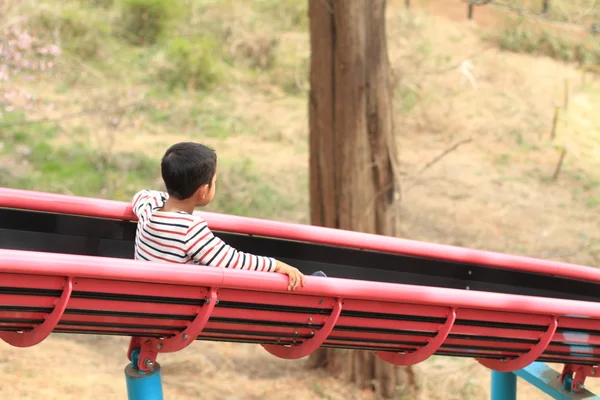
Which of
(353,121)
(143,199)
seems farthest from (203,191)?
(353,121)

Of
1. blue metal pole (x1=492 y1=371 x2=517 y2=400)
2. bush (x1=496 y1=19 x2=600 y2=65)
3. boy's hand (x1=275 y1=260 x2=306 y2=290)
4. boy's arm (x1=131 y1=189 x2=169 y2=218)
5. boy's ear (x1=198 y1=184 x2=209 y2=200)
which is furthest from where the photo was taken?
bush (x1=496 y1=19 x2=600 y2=65)

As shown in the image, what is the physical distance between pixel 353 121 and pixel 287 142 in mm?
4688

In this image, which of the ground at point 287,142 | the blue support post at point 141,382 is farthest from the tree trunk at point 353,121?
the blue support post at point 141,382

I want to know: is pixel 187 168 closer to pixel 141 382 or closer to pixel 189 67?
pixel 141 382

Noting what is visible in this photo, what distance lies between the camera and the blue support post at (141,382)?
2541 millimetres

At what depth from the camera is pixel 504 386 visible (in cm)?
359

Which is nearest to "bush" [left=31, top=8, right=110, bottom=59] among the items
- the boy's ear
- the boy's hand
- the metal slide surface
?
the metal slide surface

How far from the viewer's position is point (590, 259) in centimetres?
686

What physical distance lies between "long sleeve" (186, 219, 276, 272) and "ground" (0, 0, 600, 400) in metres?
2.08

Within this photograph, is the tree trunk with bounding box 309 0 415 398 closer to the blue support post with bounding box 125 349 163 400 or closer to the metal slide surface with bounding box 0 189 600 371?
the metal slide surface with bounding box 0 189 600 371

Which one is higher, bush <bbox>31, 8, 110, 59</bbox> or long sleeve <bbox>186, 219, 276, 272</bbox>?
bush <bbox>31, 8, 110, 59</bbox>

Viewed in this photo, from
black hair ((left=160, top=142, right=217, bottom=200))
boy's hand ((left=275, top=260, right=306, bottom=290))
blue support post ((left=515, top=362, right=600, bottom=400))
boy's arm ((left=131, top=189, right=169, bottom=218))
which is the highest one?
black hair ((left=160, top=142, right=217, bottom=200))

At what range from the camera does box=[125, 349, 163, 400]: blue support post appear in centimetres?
254

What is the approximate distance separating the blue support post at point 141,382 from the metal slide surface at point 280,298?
0.07 metres
